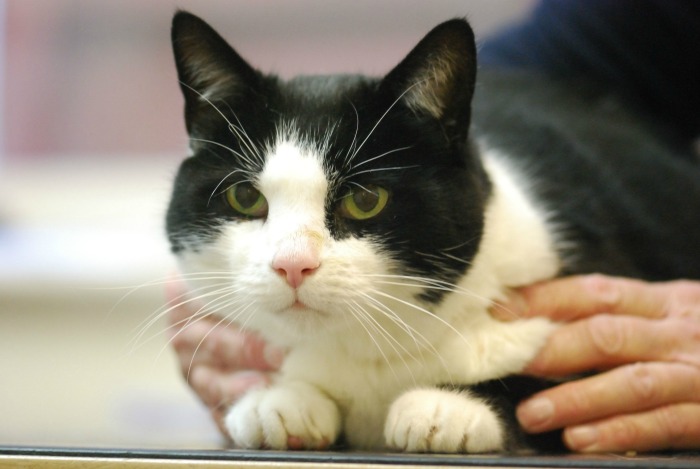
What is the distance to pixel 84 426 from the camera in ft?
5.23

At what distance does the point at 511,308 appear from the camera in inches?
45.3

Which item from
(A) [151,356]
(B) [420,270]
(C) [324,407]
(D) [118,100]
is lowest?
(A) [151,356]

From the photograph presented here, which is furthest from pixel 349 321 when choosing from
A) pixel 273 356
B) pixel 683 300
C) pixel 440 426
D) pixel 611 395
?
pixel 683 300

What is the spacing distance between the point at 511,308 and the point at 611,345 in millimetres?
157

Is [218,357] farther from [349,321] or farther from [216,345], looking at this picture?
[349,321]

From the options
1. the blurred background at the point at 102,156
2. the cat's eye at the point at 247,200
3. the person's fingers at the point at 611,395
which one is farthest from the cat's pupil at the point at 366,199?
the blurred background at the point at 102,156

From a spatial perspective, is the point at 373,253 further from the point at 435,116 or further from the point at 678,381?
the point at 678,381

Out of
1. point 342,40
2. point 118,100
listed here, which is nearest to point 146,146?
point 118,100

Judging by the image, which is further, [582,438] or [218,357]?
[218,357]

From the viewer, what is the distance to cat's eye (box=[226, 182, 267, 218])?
103cm

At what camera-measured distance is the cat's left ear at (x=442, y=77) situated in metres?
1.03

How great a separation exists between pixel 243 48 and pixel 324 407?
143cm

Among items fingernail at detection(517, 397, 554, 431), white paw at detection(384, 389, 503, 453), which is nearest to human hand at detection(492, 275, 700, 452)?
fingernail at detection(517, 397, 554, 431)

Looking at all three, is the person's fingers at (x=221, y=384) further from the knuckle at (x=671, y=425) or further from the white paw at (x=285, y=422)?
the knuckle at (x=671, y=425)
